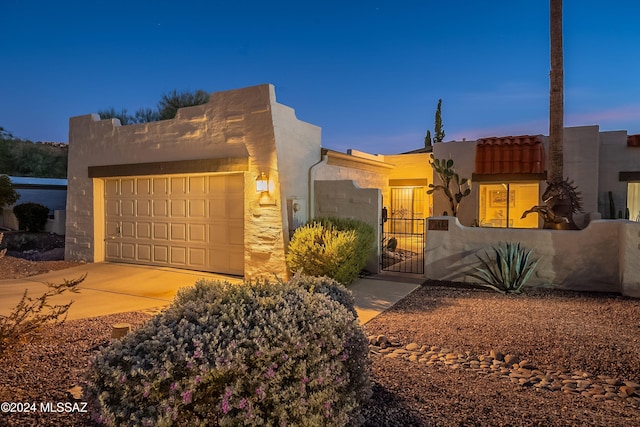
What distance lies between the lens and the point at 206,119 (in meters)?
→ 9.05

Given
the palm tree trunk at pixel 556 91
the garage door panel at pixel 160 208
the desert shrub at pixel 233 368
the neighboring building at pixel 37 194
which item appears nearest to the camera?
the desert shrub at pixel 233 368

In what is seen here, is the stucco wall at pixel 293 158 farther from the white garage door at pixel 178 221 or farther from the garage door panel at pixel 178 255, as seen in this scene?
the garage door panel at pixel 178 255

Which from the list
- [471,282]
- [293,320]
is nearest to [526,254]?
[471,282]

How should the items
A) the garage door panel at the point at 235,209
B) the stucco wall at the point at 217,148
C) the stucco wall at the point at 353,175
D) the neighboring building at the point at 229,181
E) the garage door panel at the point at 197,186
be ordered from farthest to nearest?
1. the stucco wall at the point at 353,175
2. the garage door panel at the point at 197,186
3. the garage door panel at the point at 235,209
4. the neighboring building at the point at 229,181
5. the stucco wall at the point at 217,148

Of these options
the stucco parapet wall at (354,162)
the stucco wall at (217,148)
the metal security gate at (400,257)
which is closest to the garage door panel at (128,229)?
the stucco wall at (217,148)

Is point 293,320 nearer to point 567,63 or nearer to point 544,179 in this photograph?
point 567,63

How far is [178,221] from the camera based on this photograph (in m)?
9.80

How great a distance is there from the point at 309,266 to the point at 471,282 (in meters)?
3.36

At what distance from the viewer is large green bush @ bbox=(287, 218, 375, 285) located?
7547 mm

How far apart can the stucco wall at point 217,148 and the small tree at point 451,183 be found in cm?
601

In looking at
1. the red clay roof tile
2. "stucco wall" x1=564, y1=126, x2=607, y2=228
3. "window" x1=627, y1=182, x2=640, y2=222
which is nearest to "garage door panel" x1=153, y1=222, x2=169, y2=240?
the red clay roof tile

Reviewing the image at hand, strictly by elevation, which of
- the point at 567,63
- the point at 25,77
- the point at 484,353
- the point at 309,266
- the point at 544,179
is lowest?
the point at 484,353

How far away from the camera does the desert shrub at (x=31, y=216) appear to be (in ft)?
51.7

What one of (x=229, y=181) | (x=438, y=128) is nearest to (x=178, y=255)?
(x=229, y=181)
